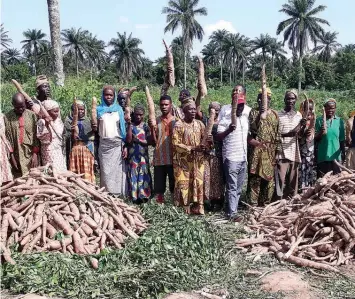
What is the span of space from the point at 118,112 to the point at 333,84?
1309 inches

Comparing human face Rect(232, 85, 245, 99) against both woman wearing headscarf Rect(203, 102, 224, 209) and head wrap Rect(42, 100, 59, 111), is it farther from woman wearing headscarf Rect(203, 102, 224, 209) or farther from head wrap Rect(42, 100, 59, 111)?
head wrap Rect(42, 100, 59, 111)

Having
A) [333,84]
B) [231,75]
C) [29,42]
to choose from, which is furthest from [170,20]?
[29,42]

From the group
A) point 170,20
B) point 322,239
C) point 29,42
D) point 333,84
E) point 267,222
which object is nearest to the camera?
point 322,239

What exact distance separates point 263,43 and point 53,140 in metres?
55.3

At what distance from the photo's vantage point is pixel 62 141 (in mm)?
5422

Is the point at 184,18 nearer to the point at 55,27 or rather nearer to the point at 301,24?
the point at 301,24

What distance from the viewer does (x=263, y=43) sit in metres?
57.5

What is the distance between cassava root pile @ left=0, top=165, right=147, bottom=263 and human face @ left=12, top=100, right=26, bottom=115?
81 centimetres

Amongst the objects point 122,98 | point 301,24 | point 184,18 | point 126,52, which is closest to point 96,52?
point 126,52

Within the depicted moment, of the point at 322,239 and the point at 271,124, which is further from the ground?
the point at 271,124

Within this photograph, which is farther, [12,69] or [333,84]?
[333,84]

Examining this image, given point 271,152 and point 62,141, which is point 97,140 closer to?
point 62,141

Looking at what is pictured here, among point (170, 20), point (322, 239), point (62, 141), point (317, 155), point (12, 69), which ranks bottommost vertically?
point (322, 239)

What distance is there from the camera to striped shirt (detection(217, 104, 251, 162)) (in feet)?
17.7
